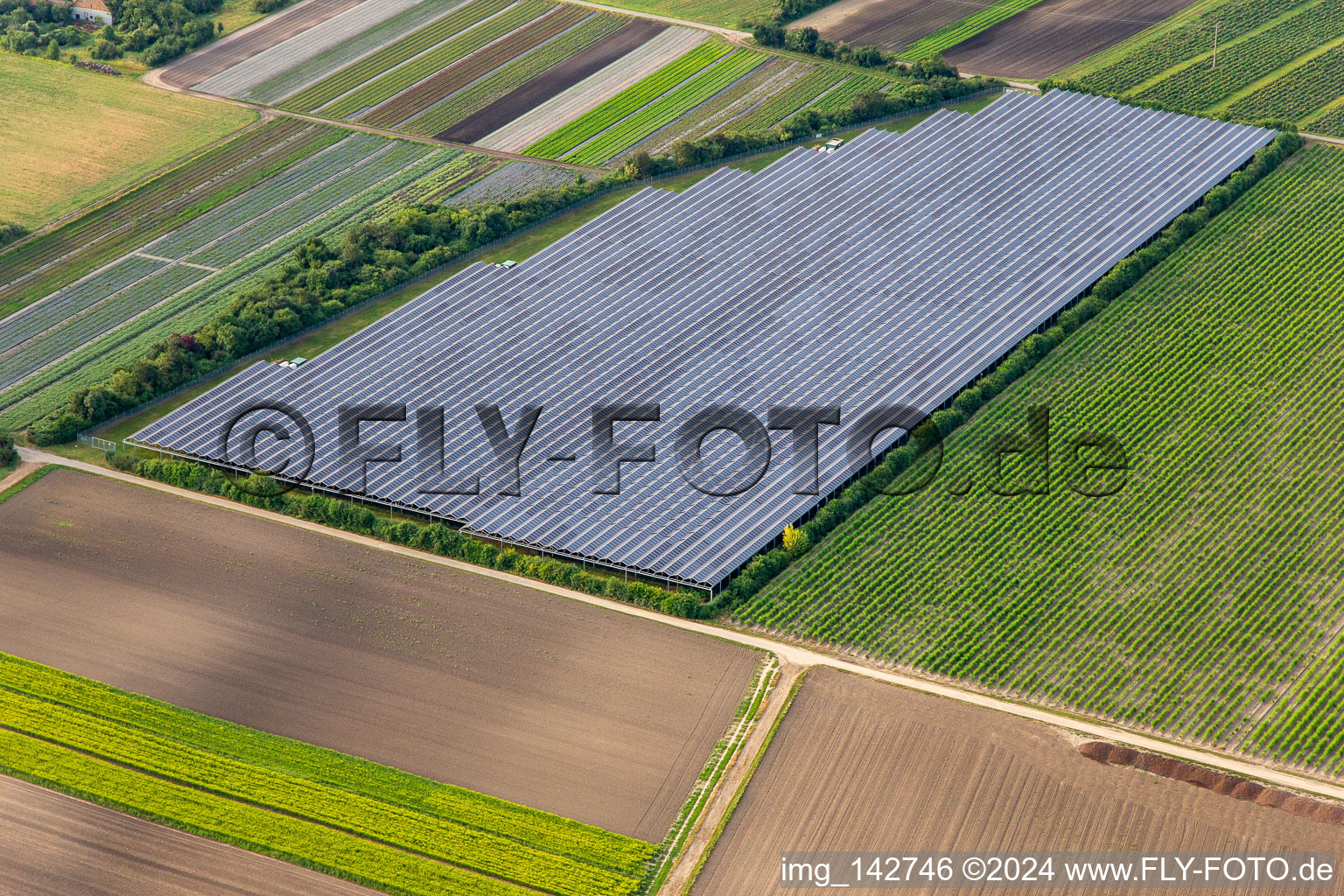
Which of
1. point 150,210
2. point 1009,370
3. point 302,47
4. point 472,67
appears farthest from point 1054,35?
point 150,210

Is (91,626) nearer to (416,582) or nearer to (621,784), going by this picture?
(416,582)

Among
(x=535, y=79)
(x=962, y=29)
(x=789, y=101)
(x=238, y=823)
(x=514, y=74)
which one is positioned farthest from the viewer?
(x=962, y=29)

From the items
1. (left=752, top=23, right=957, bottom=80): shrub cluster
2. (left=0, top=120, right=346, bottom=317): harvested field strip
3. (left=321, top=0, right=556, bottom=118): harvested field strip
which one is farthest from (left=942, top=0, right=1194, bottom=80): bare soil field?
(left=0, top=120, right=346, bottom=317): harvested field strip

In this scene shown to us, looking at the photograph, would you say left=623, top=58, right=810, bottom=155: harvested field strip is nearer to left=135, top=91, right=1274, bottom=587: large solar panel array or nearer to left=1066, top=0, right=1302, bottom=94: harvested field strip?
left=135, top=91, right=1274, bottom=587: large solar panel array

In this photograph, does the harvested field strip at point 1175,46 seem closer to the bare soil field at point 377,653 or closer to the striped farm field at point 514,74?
the striped farm field at point 514,74

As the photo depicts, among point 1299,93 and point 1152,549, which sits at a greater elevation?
point 1299,93

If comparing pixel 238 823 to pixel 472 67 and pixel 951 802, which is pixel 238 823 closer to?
pixel 951 802
